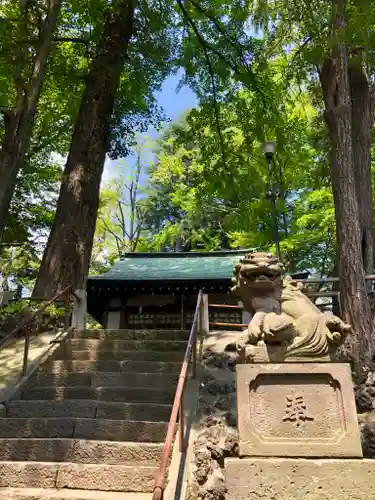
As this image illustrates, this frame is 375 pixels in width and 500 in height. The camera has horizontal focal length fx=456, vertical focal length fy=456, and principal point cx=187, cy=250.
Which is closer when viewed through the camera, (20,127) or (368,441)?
(368,441)

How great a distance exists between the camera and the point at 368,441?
16.3ft

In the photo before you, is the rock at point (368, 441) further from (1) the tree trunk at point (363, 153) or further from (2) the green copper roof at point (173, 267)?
(2) the green copper roof at point (173, 267)

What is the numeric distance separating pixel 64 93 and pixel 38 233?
5420 mm

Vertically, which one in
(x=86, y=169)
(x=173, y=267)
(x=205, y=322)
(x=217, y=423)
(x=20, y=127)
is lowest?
(x=217, y=423)

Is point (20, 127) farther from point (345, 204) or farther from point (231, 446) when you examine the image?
point (345, 204)

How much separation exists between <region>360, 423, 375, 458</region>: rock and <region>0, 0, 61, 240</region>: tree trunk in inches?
205

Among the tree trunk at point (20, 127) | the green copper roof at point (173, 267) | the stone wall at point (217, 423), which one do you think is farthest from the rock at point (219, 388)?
the green copper roof at point (173, 267)

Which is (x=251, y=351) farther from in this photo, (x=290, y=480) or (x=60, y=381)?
(x=60, y=381)

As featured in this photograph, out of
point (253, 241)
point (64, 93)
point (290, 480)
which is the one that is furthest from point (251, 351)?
point (253, 241)

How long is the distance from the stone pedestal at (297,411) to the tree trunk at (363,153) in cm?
597

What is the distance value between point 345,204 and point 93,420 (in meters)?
5.59

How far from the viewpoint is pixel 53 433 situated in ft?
16.8

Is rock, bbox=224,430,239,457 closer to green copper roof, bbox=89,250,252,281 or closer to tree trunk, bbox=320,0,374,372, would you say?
tree trunk, bbox=320,0,374,372

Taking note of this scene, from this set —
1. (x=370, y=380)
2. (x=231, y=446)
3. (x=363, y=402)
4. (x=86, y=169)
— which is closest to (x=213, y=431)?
(x=231, y=446)
